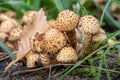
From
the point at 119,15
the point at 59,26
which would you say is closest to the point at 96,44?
the point at 59,26

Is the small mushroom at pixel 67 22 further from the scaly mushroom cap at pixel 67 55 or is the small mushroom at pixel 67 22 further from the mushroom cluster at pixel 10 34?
the mushroom cluster at pixel 10 34

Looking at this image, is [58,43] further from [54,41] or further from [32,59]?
[32,59]

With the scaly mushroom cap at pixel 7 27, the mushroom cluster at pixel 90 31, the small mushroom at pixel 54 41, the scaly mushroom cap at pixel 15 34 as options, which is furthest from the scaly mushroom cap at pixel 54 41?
the scaly mushroom cap at pixel 7 27

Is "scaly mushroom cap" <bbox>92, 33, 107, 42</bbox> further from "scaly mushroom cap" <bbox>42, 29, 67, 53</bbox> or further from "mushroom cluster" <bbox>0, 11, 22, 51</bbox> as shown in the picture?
"mushroom cluster" <bbox>0, 11, 22, 51</bbox>

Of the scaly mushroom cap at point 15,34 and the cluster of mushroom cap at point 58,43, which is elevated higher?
the scaly mushroom cap at point 15,34

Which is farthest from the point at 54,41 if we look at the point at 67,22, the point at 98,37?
the point at 98,37

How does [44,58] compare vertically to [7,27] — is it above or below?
below

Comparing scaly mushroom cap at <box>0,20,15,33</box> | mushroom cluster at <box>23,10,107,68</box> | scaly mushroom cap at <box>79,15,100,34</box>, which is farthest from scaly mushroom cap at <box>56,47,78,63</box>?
scaly mushroom cap at <box>0,20,15,33</box>
